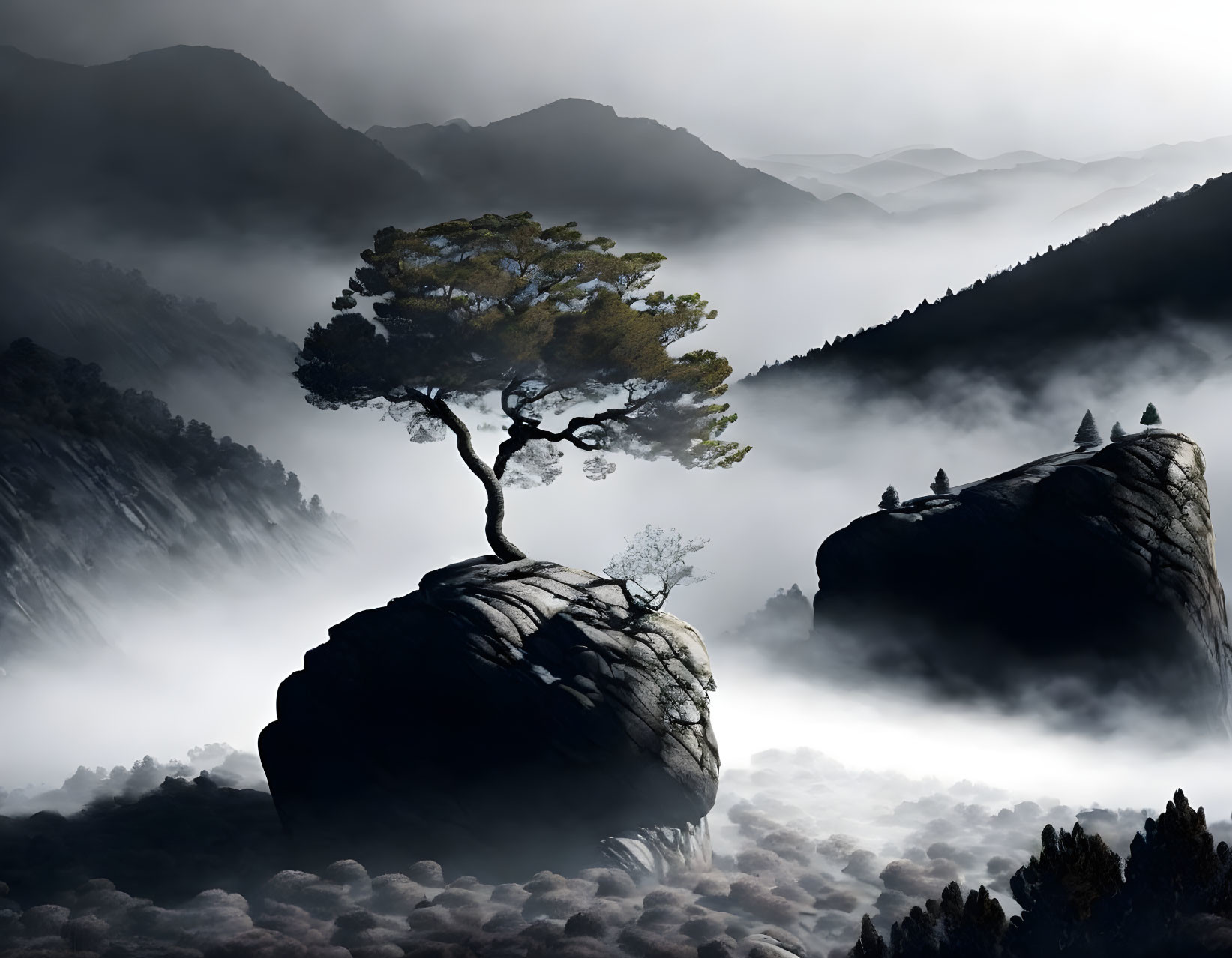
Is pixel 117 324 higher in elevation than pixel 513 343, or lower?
higher

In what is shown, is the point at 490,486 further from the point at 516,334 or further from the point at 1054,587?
the point at 1054,587

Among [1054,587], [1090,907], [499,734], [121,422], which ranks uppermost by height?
[121,422]

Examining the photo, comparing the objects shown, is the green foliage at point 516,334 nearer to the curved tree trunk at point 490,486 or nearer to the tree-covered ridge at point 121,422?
the curved tree trunk at point 490,486

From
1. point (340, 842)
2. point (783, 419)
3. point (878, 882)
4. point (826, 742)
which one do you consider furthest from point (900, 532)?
point (783, 419)

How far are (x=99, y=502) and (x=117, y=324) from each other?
43.9m

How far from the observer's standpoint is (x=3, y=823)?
Result: 31984 millimetres

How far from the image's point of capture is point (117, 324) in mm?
128375

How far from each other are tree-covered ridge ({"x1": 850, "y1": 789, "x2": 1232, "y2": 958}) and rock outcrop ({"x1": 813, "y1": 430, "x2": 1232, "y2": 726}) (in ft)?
66.0

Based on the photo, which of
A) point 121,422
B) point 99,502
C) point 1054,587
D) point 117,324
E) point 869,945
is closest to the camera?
point 869,945

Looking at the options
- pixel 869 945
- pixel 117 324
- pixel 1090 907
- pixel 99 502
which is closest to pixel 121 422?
pixel 99 502

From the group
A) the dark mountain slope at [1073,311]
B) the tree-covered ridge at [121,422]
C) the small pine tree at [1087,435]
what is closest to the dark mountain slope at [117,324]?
the tree-covered ridge at [121,422]

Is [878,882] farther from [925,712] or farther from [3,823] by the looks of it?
[3,823]

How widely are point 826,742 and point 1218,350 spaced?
7675cm

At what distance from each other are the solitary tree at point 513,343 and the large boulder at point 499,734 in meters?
4.45
